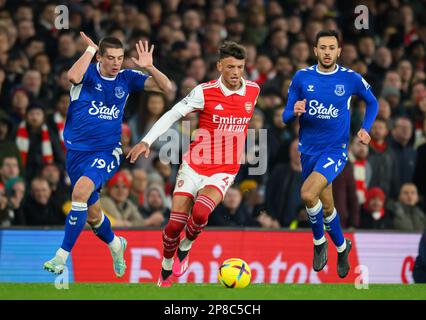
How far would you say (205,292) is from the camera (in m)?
12.8

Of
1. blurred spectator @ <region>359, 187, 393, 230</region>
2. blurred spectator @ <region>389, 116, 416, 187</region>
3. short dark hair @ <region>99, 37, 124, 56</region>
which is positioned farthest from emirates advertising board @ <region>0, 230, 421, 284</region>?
short dark hair @ <region>99, 37, 124, 56</region>

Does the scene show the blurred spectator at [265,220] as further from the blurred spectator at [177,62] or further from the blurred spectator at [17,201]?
the blurred spectator at [17,201]

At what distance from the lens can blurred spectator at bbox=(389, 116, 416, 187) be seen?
19625 mm

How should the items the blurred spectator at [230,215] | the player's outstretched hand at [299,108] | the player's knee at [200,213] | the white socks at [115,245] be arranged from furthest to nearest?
the blurred spectator at [230,215] → the white socks at [115,245] → the player's knee at [200,213] → the player's outstretched hand at [299,108]

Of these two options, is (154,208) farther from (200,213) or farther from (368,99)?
(368,99)

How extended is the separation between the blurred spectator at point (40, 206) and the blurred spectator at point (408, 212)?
5.14 m

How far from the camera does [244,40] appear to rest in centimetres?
2212

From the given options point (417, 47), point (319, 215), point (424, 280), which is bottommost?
point (424, 280)

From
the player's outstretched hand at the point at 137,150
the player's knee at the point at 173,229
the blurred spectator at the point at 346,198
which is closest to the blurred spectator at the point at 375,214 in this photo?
the blurred spectator at the point at 346,198

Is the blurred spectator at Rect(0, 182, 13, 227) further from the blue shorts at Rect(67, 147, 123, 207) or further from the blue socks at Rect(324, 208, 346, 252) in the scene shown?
the blue socks at Rect(324, 208, 346, 252)

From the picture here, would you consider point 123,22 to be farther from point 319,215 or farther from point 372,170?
point 319,215

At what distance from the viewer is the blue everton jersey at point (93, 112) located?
14.0 metres
